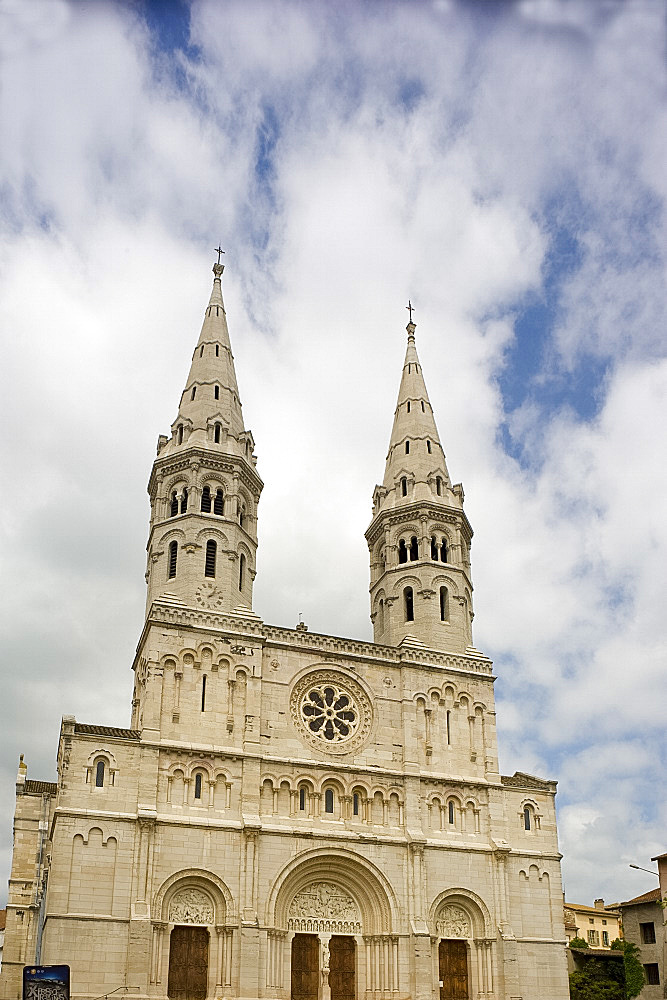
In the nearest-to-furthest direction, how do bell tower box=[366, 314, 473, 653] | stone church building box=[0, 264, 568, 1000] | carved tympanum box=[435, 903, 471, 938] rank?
stone church building box=[0, 264, 568, 1000] → carved tympanum box=[435, 903, 471, 938] → bell tower box=[366, 314, 473, 653]

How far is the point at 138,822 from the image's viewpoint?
122ft

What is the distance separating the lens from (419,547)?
50.0 metres

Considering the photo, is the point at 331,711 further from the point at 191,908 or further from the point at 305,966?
the point at 305,966

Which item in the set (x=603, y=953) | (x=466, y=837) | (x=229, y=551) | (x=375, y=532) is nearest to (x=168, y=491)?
(x=229, y=551)

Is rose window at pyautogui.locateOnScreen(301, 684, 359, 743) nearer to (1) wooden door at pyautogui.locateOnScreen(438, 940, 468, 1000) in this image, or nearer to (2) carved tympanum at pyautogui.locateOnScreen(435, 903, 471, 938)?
(2) carved tympanum at pyautogui.locateOnScreen(435, 903, 471, 938)

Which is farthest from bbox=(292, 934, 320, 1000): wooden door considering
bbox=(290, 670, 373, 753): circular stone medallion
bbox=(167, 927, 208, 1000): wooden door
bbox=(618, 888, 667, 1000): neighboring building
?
bbox=(618, 888, 667, 1000): neighboring building

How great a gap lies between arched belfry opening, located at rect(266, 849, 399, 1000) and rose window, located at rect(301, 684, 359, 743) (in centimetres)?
520

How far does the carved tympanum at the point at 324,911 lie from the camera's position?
Answer: 39.6 meters

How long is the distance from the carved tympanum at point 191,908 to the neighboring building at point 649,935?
25.5 meters

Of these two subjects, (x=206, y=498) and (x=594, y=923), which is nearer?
(x=206, y=498)

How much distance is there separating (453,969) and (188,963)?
39.1 ft

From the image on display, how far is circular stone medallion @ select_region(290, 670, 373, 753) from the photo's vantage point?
42625mm

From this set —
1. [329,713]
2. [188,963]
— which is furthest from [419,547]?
[188,963]

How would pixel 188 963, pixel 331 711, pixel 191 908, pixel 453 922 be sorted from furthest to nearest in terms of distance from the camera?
pixel 331 711, pixel 453 922, pixel 191 908, pixel 188 963
